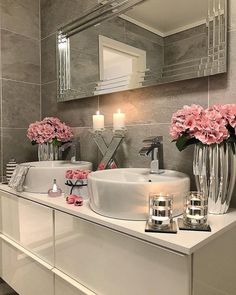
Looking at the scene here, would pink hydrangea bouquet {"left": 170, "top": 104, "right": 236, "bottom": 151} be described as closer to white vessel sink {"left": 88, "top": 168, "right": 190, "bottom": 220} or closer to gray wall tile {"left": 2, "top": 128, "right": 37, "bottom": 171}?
white vessel sink {"left": 88, "top": 168, "right": 190, "bottom": 220}

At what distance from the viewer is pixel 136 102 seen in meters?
1.28

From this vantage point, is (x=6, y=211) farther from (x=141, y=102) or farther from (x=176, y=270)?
(x=176, y=270)

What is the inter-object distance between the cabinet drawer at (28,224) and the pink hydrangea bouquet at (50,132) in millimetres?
373

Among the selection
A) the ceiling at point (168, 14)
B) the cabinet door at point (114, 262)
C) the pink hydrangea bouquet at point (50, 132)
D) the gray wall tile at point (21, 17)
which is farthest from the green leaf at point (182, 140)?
the gray wall tile at point (21, 17)

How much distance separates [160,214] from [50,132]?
3.24 feet

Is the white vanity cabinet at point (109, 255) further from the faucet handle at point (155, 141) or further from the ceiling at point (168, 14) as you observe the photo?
the ceiling at point (168, 14)

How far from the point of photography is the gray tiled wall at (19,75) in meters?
1.73

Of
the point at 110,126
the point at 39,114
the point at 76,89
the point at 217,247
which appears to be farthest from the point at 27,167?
the point at 217,247

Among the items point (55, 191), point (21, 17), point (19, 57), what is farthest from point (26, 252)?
point (21, 17)

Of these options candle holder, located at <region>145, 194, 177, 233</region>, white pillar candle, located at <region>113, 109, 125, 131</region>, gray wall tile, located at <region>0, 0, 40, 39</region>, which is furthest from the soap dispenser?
gray wall tile, located at <region>0, 0, 40, 39</region>

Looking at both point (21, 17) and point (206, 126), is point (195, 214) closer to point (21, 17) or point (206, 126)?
point (206, 126)

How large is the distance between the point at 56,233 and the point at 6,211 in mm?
481

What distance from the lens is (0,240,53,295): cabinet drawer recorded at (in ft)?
3.61

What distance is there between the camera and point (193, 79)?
41.7 inches
